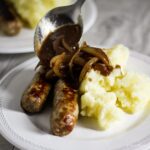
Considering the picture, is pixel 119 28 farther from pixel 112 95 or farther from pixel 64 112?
pixel 64 112

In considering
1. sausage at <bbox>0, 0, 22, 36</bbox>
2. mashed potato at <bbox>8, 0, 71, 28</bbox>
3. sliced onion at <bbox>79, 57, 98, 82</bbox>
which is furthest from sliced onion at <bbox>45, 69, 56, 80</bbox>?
mashed potato at <bbox>8, 0, 71, 28</bbox>

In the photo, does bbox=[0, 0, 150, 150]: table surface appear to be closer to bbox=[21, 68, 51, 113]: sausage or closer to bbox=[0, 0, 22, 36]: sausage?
bbox=[0, 0, 22, 36]: sausage

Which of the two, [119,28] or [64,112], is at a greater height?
[64,112]

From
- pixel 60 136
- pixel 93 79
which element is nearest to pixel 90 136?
pixel 60 136

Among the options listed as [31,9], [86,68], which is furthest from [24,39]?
[86,68]

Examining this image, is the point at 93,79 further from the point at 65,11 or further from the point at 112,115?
the point at 65,11

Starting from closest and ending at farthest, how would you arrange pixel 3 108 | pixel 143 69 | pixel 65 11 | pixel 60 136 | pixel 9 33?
pixel 60 136, pixel 3 108, pixel 143 69, pixel 65 11, pixel 9 33
